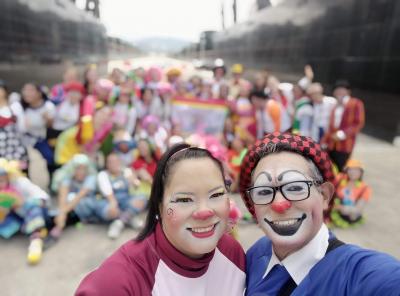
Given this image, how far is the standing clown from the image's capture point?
1166 mm

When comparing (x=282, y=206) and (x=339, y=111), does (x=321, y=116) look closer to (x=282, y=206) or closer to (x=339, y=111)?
(x=339, y=111)

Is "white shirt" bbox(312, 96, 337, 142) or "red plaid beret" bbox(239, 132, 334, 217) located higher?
"red plaid beret" bbox(239, 132, 334, 217)

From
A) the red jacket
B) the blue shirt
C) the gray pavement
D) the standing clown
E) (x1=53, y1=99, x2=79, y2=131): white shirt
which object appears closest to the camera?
the blue shirt

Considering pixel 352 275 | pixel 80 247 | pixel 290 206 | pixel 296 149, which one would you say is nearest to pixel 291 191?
pixel 290 206

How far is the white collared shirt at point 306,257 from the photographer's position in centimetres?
127

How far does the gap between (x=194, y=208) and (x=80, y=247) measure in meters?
2.70

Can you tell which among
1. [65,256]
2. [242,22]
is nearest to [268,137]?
[65,256]

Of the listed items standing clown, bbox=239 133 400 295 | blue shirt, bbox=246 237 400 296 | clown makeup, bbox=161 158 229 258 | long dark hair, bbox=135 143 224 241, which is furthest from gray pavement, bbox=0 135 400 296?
blue shirt, bbox=246 237 400 296

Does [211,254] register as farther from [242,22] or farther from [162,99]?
[242,22]

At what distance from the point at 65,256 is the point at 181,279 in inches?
98.8

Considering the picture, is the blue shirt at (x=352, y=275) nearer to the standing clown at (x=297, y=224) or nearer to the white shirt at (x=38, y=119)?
the standing clown at (x=297, y=224)

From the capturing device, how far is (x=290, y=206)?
1293mm

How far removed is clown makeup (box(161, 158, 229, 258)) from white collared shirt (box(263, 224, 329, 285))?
285mm

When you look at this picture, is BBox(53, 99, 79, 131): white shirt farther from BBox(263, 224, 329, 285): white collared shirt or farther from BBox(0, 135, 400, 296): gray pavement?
BBox(263, 224, 329, 285): white collared shirt
